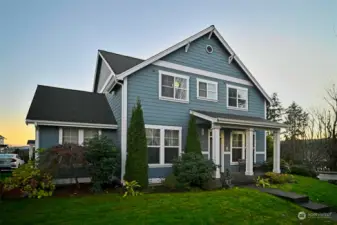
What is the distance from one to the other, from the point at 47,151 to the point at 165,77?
641cm

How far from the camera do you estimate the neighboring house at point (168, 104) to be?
39.1 ft

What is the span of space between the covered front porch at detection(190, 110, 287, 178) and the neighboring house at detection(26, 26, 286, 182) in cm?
5

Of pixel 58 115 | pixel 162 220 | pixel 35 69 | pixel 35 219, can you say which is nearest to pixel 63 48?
pixel 35 69

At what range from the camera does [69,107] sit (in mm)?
12719

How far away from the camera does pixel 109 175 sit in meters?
10.6

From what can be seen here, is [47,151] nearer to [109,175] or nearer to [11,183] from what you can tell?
[11,183]

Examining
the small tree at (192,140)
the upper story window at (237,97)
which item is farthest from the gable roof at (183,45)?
the small tree at (192,140)

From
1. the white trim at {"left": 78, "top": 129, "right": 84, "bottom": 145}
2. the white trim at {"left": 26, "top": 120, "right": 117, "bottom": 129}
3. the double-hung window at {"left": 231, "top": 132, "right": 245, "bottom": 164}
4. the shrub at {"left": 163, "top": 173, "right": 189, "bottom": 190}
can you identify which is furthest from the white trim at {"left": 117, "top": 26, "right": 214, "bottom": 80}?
the double-hung window at {"left": 231, "top": 132, "right": 245, "bottom": 164}

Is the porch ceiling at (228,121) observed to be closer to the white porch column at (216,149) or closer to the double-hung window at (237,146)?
the white porch column at (216,149)

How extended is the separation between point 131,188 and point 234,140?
26.5ft

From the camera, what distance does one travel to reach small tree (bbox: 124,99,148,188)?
1088 centimetres

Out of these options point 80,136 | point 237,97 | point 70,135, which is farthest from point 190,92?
point 70,135

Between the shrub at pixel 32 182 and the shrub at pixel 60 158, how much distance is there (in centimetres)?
29

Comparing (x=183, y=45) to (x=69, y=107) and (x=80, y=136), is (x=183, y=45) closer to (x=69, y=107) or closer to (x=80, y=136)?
(x=69, y=107)
